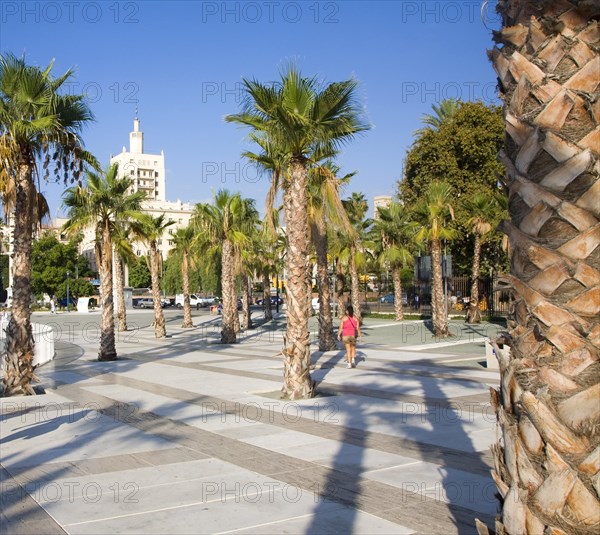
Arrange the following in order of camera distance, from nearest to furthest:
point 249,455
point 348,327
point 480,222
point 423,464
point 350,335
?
point 423,464, point 249,455, point 350,335, point 348,327, point 480,222

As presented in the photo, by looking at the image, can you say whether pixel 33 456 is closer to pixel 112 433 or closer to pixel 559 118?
pixel 112 433

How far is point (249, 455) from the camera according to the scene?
27.0 ft

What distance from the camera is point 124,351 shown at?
24.9 metres

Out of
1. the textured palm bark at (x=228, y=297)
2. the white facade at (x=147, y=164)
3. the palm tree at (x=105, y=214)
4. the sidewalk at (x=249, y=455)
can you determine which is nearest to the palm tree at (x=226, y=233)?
the textured palm bark at (x=228, y=297)

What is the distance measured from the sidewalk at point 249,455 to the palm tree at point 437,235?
38.2 feet

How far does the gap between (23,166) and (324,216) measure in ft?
20.8

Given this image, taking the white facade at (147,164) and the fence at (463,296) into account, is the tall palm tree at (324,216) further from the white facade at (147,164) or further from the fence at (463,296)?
the white facade at (147,164)

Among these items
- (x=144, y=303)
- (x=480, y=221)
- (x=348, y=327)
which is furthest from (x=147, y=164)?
(x=348, y=327)

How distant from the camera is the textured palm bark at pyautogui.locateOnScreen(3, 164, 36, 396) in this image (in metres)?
13.5

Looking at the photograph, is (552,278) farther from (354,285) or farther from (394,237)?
(394,237)

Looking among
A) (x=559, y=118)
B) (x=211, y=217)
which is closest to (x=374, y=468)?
(x=559, y=118)

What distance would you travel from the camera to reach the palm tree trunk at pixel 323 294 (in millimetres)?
22000

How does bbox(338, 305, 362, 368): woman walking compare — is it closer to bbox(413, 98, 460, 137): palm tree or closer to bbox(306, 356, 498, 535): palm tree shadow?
bbox(306, 356, 498, 535): palm tree shadow

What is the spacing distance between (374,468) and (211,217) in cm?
2080
